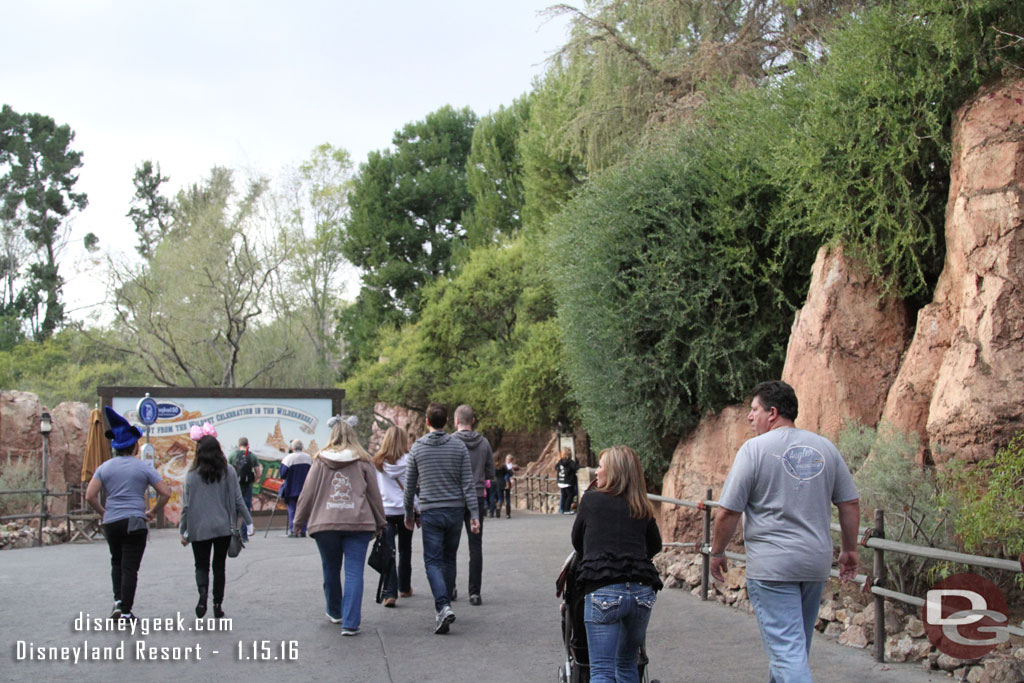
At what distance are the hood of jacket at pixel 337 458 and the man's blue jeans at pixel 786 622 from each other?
4358 mm

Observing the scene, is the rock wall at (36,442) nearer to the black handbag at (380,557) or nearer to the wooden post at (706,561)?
the black handbag at (380,557)

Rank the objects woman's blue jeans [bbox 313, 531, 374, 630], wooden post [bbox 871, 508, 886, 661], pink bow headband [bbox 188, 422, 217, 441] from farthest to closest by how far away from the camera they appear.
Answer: pink bow headband [bbox 188, 422, 217, 441], woman's blue jeans [bbox 313, 531, 374, 630], wooden post [bbox 871, 508, 886, 661]

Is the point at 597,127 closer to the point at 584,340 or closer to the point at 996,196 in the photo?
the point at 584,340

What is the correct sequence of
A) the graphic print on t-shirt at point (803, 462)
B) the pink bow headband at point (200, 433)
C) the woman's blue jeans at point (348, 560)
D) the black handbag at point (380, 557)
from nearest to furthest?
the graphic print on t-shirt at point (803, 462), the woman's blue jeans at point (348, 560), the black handbag at point (380, 557), the pink bow headband at point (200, 433)

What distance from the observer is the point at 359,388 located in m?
38.3

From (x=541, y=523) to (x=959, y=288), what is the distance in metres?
14.6

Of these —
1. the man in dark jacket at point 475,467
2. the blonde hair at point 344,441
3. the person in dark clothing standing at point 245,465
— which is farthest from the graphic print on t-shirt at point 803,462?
the person in dark clothing standing at point 245,465

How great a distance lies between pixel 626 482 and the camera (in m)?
5.41

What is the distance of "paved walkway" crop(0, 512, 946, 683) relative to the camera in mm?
7156

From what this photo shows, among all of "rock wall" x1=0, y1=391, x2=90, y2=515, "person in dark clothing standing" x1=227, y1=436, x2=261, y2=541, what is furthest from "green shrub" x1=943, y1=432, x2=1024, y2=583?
"rock wall" x1=0, y1=391, x2=90, y2=515

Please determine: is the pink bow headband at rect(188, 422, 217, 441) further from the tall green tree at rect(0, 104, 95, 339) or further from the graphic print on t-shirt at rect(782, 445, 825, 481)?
the tall green tree at rect(0, 104, 95, 339)

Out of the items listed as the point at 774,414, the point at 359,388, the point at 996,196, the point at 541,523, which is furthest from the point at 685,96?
the point at 359,388

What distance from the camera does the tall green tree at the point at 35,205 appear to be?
53.0 meters

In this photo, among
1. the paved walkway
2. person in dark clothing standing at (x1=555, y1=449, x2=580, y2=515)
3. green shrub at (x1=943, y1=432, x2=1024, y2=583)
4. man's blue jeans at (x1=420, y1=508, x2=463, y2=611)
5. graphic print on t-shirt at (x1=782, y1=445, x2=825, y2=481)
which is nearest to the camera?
graphic print on t-shirt at (x1=782, y1=445, x2=825, y2=481)
